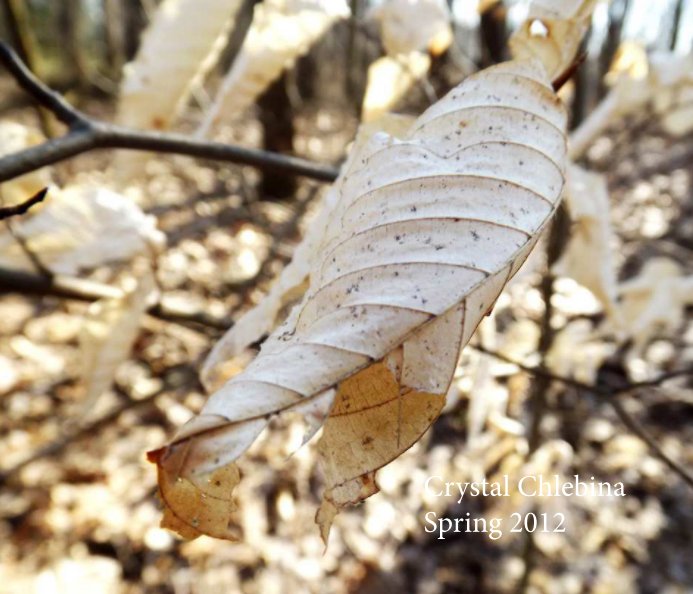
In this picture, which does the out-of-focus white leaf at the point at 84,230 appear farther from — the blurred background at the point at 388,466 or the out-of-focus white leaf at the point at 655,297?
the out-of-focus white leaf at the point at 655,297

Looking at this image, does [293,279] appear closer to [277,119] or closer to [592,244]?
[592,244]

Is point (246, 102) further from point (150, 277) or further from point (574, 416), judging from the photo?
point (574, 416)

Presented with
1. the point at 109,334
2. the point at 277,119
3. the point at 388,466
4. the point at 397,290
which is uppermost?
the point at 277,119

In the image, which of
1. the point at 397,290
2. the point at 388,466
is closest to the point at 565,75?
the point at 397,290

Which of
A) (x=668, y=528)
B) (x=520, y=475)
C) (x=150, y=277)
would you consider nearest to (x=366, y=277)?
(x=150, y=277)

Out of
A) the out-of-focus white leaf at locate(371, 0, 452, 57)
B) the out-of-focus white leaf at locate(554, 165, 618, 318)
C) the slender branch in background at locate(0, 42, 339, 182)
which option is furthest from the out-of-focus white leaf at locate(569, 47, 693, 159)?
the slender branch in background at locate(0, 42, 339, 182)
